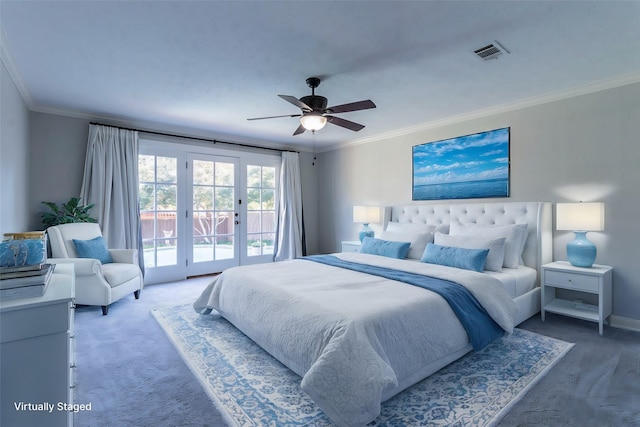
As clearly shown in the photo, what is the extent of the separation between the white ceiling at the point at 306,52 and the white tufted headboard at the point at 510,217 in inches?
→ 48.9

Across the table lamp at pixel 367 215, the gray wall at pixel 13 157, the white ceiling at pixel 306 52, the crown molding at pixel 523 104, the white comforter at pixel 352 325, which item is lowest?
the white comforter at pixel 352 325

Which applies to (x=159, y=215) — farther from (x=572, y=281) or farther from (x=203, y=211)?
(x=572, y=281)

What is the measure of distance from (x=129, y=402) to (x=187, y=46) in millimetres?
2524

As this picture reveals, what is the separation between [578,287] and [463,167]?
188 centimetres

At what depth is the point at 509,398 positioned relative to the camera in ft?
6.31

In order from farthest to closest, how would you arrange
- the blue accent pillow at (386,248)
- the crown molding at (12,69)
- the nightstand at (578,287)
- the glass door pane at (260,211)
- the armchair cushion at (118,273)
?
the glass door pane at (260,211), the blue accent pillow at (386,248), the armchair cushion at (118,273), the nightstand at (578,287), the crown molding at (12,69)

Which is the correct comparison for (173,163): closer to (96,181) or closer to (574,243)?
(96,181)

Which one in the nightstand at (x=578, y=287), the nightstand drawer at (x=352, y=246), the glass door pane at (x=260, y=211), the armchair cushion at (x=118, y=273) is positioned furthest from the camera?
the glass door pane at (x=260, y=211)

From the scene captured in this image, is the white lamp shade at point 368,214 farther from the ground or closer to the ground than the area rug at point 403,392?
farther from the ground

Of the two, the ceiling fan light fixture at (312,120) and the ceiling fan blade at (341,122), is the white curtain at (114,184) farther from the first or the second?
the ceiling fan blade at (341,122)

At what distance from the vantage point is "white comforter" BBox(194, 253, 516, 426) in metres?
1.63

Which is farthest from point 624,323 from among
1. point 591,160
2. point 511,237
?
point 591,160

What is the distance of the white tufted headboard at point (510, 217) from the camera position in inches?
134

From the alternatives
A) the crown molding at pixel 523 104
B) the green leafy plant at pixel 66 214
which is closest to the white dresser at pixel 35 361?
the green leafy plant at pixel 66 214
